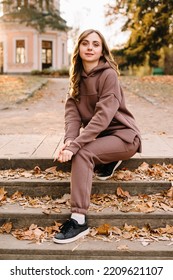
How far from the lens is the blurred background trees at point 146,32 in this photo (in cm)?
2344

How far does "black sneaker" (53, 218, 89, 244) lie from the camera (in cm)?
344

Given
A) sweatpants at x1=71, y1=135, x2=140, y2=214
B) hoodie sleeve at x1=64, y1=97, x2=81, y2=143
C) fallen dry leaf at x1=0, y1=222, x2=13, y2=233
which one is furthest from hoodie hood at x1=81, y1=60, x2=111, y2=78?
fallen dry leaf at x1=0, y1=222, x2=13, y2=233

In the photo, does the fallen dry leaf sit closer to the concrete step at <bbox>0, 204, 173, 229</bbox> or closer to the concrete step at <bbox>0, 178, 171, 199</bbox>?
the concrete step at <bbox>0, 204, 173, 229</bbox>

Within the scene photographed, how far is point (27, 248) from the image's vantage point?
338 centimetres

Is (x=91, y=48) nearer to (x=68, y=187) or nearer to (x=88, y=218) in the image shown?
(x=68, y=187)

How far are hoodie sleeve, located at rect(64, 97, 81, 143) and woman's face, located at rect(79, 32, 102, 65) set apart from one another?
1.45ft

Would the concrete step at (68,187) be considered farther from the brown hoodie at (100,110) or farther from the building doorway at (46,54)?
the building doorway at (46,54)

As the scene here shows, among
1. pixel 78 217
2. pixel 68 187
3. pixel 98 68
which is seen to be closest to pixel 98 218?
Result: pixel 78 217

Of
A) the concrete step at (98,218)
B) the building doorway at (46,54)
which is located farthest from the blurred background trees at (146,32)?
the concrete step at (98,218)

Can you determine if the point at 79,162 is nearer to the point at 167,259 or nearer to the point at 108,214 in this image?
the point at 108,214

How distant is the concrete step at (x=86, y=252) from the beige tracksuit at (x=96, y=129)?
1.09 feet

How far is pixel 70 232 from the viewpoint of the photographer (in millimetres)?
3461
